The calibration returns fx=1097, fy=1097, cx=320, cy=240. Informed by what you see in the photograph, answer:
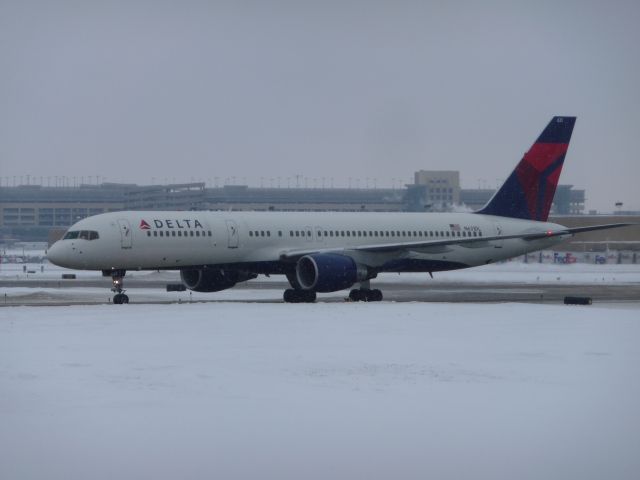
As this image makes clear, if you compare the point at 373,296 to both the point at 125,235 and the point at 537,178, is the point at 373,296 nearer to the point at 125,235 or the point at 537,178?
the point at 125,235

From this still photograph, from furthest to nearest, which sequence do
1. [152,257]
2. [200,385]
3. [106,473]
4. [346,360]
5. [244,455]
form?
[152,257], [346,360], [200,385], [244,455], [106,473]

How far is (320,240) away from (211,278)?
5325 mm

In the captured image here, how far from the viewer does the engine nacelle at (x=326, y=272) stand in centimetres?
4559

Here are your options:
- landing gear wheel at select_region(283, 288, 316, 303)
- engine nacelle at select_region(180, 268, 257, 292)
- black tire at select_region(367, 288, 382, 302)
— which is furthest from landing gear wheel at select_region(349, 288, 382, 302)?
engine nacelle at select_region(180, 268, 257, 292)

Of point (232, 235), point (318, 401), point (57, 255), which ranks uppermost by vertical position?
point (232, 235)

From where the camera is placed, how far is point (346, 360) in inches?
997

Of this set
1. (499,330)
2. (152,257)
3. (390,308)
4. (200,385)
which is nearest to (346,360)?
(200,385)

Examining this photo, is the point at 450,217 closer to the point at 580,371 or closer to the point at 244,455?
the point at 580,371

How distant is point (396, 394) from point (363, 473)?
5.66 m

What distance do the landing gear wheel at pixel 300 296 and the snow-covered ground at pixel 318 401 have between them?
546 inches

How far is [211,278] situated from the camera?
4953 cm

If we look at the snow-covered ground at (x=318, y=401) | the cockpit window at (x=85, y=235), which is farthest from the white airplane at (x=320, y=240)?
the snow-covered ground at (x=318, y=401)

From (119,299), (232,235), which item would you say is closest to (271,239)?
(232,235)

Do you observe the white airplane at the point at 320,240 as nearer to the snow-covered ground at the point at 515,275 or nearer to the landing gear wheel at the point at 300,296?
the landing gear wheel at the point at 300,296
